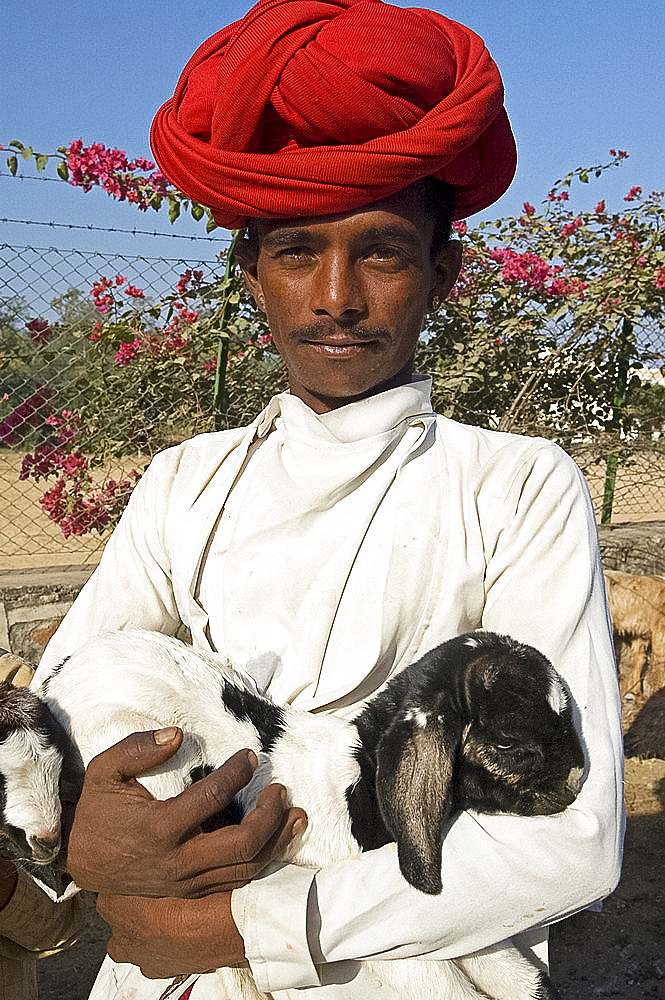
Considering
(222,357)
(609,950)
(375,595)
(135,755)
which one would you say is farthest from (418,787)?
(222,357)

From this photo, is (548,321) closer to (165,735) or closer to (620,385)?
(620,385)

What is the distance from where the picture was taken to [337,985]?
65.4 inches

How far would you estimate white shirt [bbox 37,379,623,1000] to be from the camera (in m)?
1.55

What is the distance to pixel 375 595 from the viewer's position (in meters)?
1.86

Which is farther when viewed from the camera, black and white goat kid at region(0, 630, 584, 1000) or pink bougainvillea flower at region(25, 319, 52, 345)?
pink bougainvillea flower at region(25, 319, 52, 345)

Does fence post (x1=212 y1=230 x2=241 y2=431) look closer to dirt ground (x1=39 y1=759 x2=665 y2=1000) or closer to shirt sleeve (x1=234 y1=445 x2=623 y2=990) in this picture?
dirt ground (x1=39 y1=759 x2=665 y2=1000)

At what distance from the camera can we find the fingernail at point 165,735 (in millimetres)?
1602

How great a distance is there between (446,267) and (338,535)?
655mm

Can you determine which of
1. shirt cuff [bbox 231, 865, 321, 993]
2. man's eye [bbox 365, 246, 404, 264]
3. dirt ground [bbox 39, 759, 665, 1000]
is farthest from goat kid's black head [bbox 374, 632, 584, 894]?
dirt ground [bbox 39, 759, 665, 1000]

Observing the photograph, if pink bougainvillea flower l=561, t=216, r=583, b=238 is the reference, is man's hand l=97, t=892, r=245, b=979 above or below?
below

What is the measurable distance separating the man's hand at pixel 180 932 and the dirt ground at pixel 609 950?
8.16 feet

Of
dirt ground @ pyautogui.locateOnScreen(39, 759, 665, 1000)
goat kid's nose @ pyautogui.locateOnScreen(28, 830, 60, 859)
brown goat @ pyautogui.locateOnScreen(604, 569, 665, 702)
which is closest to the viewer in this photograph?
goat kid's nose @ pyautogui.locateOnScreen(28, 830, 60, 859)

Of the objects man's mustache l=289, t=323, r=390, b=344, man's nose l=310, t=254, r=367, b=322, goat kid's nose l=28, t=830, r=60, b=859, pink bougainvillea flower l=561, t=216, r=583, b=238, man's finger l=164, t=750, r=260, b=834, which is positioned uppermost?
pink bougainvillea flower l=561, t=216, r=583, b=238

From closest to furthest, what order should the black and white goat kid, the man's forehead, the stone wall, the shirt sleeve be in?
the shirt sleeve → the black and white goat kid → the man's forehead → the stone wall
